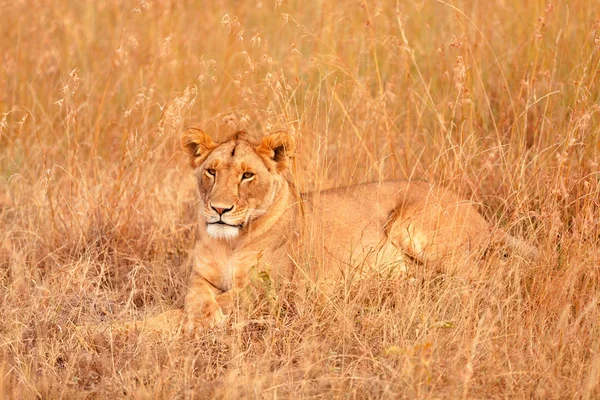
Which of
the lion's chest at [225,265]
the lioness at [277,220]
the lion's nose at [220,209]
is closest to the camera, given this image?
the lion's nose at [220,209]

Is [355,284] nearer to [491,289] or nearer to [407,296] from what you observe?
[407,296]

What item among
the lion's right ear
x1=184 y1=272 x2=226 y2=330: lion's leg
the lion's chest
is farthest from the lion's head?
x1=184 y1=272 x2=226 y2=330: lion's leg

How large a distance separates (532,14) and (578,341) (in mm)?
3552

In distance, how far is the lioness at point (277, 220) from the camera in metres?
4.86

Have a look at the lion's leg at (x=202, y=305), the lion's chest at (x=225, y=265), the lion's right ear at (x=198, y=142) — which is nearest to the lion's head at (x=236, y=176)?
the lion's right ear at (x=198, y=142)

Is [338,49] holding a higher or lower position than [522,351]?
higher

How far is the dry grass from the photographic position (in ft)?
12.8

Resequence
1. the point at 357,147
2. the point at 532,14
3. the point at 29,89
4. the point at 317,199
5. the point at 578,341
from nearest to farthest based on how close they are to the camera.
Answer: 1. the point at 578,341
2. the point at 317,199
3. the point at 357,147
4. the point at 532,14
5. the point at 29,89

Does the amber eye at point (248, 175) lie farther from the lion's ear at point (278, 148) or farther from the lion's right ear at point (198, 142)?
the lion's right ear at point (198, 142)

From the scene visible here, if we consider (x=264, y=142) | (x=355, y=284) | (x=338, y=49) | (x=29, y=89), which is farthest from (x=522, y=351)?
(x=29, y=89)

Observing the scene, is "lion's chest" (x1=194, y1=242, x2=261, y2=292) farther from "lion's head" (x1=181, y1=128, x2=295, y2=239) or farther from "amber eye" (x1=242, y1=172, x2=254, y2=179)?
"amber eye" (x1=242, y1=172, x2=254, y2=179)

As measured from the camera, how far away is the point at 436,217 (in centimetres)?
523

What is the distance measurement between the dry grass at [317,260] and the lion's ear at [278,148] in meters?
0.07

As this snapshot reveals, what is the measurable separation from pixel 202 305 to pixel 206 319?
0.12 metres
